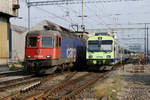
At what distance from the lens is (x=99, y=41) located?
63.8 ft

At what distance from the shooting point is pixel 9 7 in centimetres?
2434

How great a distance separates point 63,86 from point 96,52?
8510mm

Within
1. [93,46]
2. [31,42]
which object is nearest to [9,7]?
[31,42]

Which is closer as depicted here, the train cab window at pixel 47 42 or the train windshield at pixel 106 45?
the train cab window at pixel 47 42

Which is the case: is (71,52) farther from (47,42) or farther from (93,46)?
(47,42)

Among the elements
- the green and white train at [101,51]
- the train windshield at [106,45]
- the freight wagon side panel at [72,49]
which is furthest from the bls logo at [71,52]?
the train windshield at [106,45]

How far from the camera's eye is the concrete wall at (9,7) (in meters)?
23.2

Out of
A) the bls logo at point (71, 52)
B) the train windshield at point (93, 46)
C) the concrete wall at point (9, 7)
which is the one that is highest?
the concrete wall at point (9, 7)

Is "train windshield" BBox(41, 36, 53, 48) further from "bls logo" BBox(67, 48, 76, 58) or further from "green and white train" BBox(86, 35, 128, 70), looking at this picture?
"green and white train" BBox(86, 35, 128, 70)

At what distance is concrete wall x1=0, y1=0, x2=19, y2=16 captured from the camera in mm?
23172

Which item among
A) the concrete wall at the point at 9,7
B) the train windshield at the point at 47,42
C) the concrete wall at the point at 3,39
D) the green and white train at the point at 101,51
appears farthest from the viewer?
the concrete wall at the point at 3,39

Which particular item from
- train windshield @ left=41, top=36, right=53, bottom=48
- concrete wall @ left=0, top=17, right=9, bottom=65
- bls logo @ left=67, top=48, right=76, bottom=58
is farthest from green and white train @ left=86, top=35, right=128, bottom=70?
concrete wall @ left=0, top=17, right=9, bottom=65

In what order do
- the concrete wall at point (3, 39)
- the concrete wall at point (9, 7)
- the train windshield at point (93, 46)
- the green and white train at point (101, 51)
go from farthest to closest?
the concrete wall at point (3, 39) < the concrete wall at point (9, 7) < the train windshield at point (93, 46) < the green and white train at point (101, 51)

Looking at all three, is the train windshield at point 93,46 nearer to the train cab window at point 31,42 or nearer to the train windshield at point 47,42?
the train windshield at point 47,42
